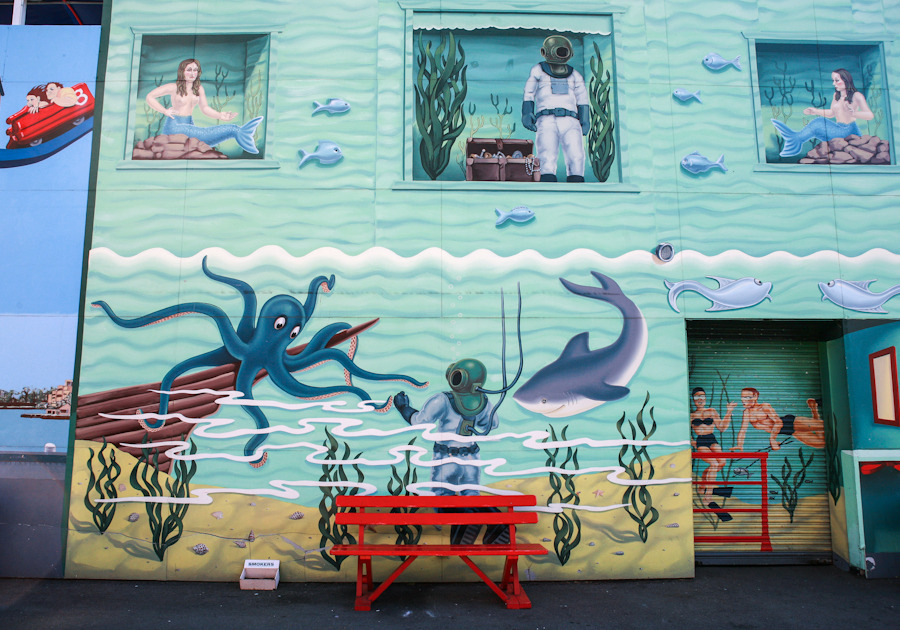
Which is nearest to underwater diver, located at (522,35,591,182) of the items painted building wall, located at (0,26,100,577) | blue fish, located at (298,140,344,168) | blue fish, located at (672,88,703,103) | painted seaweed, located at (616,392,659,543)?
blue fish, located at (672,88,703,103)

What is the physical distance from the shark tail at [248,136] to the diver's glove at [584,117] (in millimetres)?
3535

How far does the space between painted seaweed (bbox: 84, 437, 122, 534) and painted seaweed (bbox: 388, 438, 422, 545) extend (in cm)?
280

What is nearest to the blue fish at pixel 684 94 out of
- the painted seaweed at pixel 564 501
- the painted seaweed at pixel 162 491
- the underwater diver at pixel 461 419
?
the underwater diver at pixel 461 419

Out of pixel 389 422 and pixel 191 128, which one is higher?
pixel 191 128

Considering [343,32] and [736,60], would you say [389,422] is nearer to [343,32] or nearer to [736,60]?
[343,32]

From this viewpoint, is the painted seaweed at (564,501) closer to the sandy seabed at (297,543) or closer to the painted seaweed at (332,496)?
the sandy seabed at (297,543)

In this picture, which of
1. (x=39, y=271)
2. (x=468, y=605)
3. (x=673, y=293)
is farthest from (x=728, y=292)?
(x=39, y=271)

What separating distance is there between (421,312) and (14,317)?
14.1 ft

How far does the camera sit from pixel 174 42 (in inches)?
266

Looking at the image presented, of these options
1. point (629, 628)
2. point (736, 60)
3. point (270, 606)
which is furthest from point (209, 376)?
point (736, 60)

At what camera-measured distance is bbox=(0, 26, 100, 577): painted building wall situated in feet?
20.2

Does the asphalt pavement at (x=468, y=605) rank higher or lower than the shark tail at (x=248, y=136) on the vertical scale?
lower

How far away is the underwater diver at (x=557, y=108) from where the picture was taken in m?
6.69

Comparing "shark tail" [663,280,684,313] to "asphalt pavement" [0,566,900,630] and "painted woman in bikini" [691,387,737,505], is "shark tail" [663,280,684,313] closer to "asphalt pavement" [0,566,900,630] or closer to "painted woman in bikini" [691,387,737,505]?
"painted woman in bikini" [691,387,737,505]
